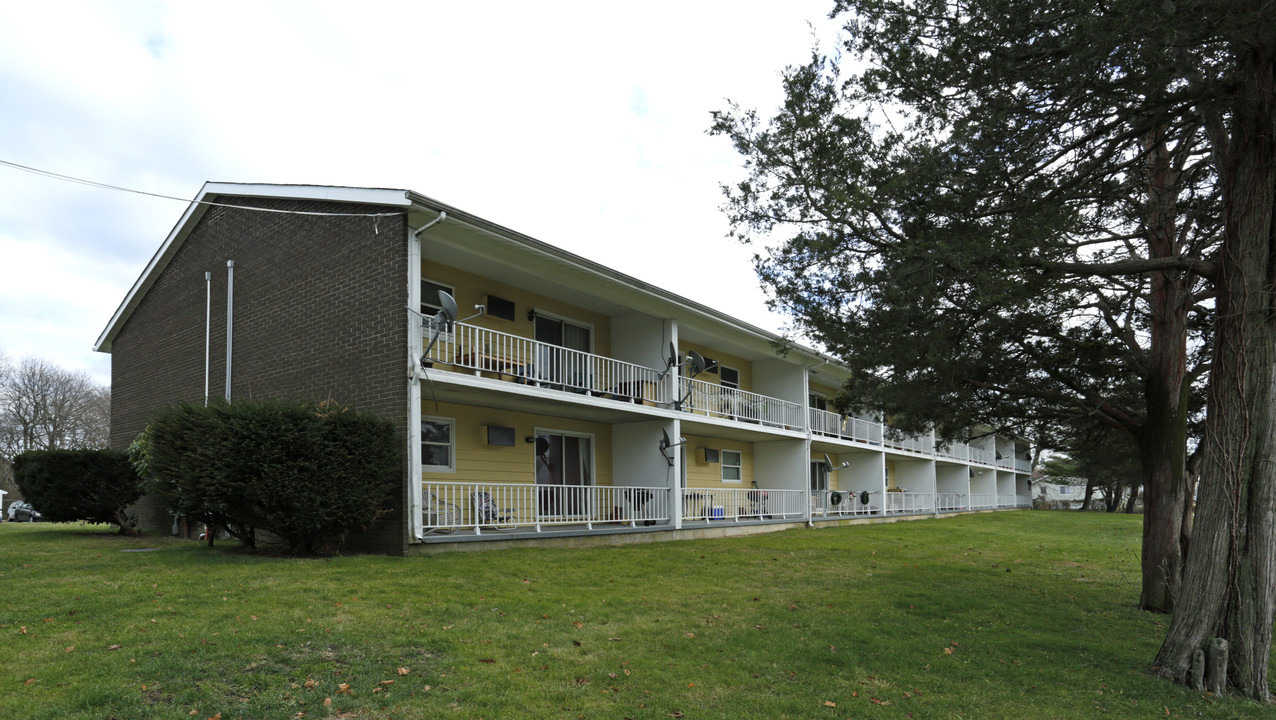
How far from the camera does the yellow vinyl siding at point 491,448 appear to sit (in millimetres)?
14102

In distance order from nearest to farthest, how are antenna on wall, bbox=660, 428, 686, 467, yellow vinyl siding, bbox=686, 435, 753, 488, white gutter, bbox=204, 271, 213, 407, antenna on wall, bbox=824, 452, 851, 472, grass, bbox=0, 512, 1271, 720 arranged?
grass, bbox=0, 512, 1271, 720 < white gutter, bbox=204, 271, 213, 407 < antenna on wall, bbox=660, 428, 686, 467 < yellow vinyl siding, bbox=686, 435, 753, 488 < antenna on wall, bbox=824, 452, 851, 472

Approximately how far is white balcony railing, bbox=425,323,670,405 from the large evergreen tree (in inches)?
234

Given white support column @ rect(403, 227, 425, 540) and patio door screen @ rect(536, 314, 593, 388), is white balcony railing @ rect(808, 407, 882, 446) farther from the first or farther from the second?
white support column @ rect(403, 227, 425, 540)

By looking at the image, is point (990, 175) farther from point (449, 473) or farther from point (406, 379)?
point (449, 473)

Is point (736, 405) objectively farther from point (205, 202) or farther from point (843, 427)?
point (205, 202)

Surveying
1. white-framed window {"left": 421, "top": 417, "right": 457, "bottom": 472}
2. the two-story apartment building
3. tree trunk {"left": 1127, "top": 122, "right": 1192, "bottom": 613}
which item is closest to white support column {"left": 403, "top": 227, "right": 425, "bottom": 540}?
the two-story apartment building

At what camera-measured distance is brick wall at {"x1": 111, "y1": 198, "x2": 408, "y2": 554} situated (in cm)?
1191

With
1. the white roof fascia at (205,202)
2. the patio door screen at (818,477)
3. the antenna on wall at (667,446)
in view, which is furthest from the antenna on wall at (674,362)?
the patio door screen at (818,477)

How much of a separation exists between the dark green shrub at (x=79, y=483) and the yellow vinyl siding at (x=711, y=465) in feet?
40.3

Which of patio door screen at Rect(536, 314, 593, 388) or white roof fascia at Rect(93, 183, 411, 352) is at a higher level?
white roof fascia at Rect(93, 183, 411, 352)

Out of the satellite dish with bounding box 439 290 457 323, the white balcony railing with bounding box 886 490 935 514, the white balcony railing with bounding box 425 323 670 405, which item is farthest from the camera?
the white balcony railing with bounding box 886 490 935 514

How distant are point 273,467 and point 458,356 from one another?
4135 mm

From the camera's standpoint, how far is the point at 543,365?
46.2ft

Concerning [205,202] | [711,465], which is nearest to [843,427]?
[711,465]
